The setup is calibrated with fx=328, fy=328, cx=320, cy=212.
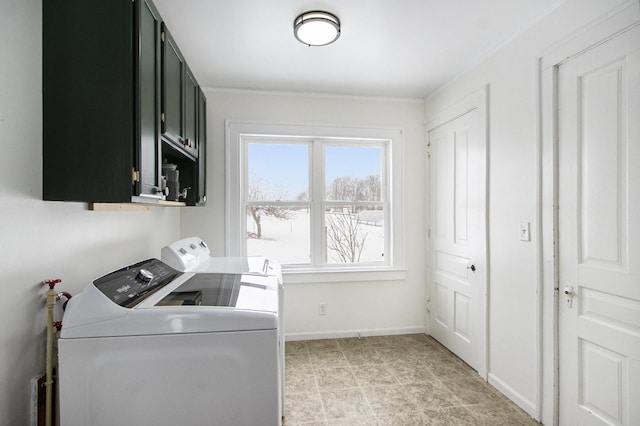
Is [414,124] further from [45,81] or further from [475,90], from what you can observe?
[45,81]

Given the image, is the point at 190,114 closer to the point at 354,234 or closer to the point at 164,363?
the point at 164,363

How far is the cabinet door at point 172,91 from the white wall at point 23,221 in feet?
1.56

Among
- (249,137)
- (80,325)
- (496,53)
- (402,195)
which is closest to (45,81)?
(80,325)

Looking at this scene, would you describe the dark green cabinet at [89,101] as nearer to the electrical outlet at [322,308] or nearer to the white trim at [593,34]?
the white trim at [593,34]

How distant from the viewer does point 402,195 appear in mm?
3352

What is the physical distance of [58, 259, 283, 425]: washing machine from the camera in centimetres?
110

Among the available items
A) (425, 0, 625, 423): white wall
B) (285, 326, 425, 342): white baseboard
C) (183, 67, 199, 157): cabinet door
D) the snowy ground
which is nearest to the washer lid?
(183, 67, 199, 157): cabinet door

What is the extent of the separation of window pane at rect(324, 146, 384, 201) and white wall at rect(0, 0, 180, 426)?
7.62 feet

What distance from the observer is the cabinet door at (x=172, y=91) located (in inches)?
62.9


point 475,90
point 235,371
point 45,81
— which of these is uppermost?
point 475,90

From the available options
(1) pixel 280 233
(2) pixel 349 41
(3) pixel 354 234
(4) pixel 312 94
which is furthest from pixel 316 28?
(3) pixel 354 234

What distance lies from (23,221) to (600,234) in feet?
8.21

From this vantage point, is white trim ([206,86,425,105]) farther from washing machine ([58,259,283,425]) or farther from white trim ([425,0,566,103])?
washing machine ([58,259,283,425])

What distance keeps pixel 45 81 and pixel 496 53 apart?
2.61 metres
